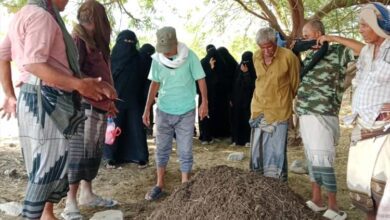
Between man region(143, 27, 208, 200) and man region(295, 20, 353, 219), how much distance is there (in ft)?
3.32

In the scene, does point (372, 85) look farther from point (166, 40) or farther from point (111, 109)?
point (111, 109)

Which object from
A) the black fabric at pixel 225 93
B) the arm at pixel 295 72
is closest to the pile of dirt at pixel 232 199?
the arm at pixel 295 72

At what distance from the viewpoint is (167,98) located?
13.6 feet

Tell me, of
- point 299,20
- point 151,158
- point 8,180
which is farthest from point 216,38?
point 8,180

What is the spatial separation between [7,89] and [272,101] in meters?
2.23

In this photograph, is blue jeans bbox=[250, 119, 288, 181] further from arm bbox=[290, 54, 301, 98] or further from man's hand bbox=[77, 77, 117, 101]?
man's hand bbox=[77, 77, 117, 101]

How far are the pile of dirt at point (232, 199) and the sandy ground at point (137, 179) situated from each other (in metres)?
0.85

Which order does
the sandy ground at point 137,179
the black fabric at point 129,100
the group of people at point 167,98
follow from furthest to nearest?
the black fabric at point 129,100
the sandy ground at point 137,179
the group of people at point 167,98

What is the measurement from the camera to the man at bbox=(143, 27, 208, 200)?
405 cm

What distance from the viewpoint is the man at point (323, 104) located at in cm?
357

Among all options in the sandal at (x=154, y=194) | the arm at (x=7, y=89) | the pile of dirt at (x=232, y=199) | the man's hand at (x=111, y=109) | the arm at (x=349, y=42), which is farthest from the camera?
the sandal at (x=154, y=194)

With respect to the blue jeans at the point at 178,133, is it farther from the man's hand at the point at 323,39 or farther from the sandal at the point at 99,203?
the man's hand at the point at 323,39

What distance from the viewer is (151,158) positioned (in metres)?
6.13

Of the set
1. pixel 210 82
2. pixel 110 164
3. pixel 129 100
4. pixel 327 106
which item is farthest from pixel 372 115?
pixel 210 82
